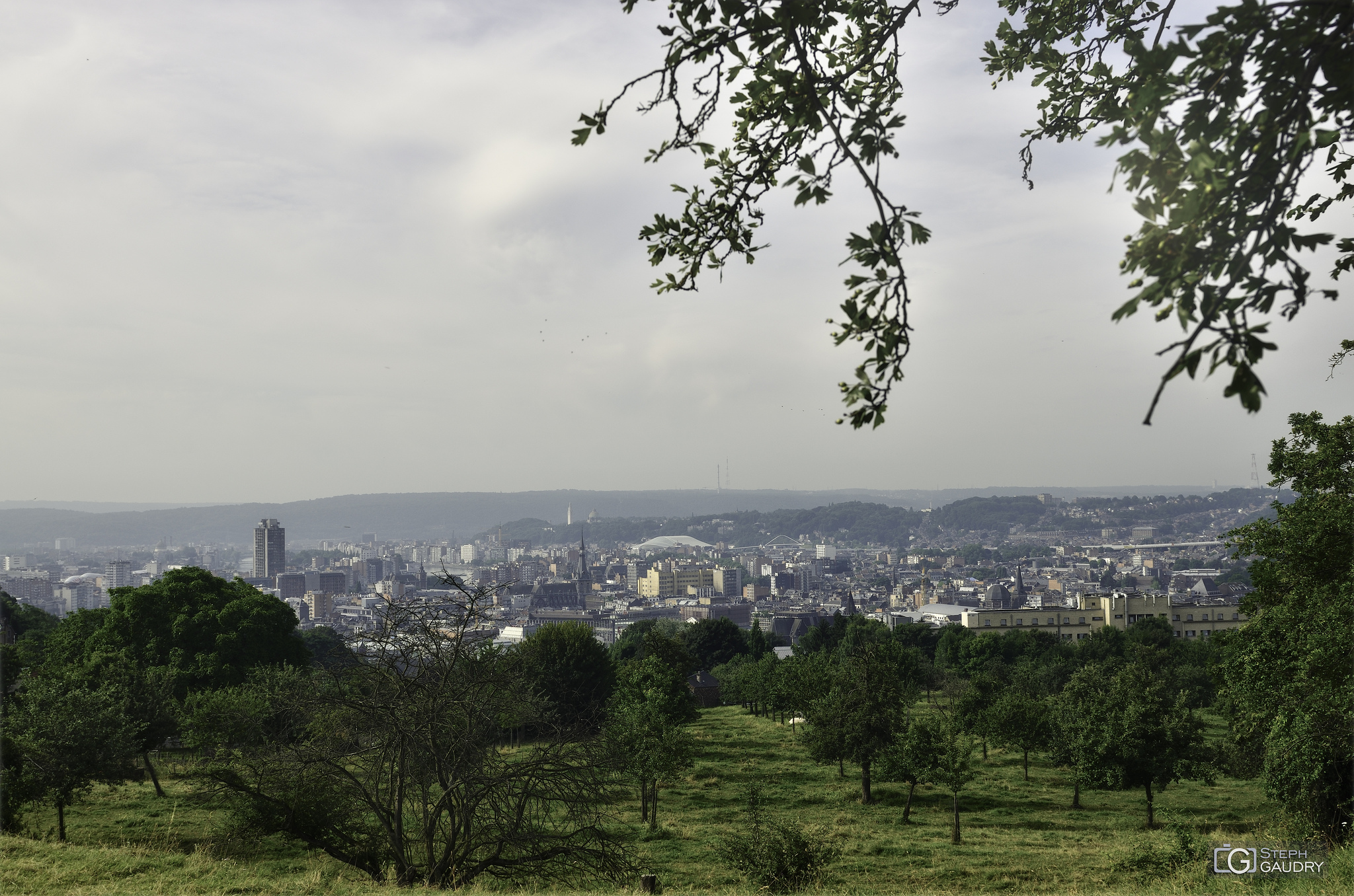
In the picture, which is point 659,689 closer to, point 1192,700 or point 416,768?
point 416,768

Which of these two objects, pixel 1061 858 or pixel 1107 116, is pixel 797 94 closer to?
pixel 1107 116

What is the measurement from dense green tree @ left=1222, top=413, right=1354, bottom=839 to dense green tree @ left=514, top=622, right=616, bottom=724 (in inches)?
841

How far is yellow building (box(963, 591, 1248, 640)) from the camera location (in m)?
74.2

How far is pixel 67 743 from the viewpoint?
12.8 meters

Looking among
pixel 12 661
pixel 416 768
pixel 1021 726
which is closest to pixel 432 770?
pixel 416 768

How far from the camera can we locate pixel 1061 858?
14562 millimetres

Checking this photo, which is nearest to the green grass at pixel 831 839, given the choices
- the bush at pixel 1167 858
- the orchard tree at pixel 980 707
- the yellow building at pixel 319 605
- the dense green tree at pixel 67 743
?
the bush at pixel 1167 858

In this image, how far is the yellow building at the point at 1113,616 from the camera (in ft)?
244

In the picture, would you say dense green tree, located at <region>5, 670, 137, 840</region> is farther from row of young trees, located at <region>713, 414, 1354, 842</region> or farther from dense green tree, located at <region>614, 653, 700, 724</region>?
row of young trees, located at <region>713, 414, 1354, 842</region>

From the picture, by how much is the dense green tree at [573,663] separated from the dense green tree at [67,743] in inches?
658

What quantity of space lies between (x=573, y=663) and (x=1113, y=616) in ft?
197

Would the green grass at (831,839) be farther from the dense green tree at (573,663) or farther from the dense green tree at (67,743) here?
the dense green tree at (573,663)

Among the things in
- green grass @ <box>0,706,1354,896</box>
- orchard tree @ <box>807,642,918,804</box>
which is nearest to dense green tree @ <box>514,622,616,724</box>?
green grass @ <box>0,706,1354,896</box>

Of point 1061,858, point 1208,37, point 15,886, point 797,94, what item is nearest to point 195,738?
point 15,886
